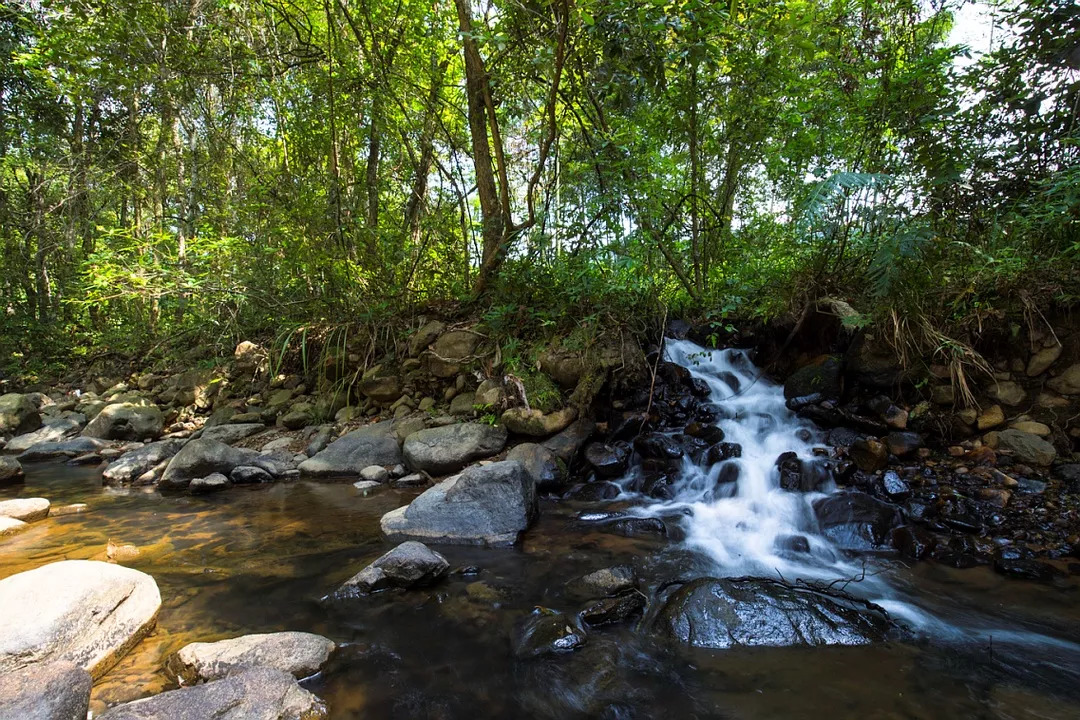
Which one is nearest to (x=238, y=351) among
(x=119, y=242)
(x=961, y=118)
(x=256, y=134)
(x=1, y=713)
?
(x=119, y=242)

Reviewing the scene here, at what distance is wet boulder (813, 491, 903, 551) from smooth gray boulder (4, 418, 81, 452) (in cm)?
1006

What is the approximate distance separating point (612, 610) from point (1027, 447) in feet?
12.4

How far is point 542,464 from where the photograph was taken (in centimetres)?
501

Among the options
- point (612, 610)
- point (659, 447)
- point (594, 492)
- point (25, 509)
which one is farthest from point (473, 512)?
point (25, 509)

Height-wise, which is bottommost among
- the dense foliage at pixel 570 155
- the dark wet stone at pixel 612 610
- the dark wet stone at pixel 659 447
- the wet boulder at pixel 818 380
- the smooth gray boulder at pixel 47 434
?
the dark wet stone at pixel 612 610

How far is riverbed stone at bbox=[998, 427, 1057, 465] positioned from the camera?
13.0 ft

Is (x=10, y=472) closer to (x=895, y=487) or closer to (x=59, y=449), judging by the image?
(x=59, y=449)

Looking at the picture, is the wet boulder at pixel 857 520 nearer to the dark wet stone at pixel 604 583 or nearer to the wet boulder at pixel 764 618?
the wet boulder at pixel 764 618

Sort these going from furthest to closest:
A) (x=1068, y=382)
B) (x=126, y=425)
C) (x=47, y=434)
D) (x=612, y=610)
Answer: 1. (x=47, y=434)
2. (x=126, y=425)
3. (x=1068, y=382)
4. (x=612, y=610)

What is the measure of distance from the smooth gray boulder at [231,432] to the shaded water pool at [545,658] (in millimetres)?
2839

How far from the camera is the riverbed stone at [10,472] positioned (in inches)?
223

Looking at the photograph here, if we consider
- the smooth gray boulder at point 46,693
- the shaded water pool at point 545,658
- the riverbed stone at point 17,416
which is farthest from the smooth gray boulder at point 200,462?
the riverbed stone at point 17,416

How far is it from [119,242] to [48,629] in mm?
8754

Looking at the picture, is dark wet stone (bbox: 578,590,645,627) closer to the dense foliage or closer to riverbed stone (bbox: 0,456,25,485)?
the dense foliage
